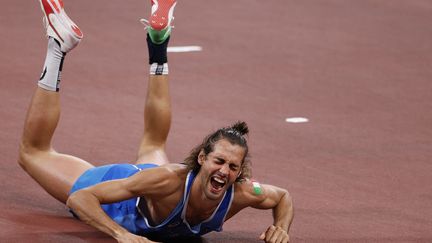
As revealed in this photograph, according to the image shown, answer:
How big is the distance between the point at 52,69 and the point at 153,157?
0.69 metres

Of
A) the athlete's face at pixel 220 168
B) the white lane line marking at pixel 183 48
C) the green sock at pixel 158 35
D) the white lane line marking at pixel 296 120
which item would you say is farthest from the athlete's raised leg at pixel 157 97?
the white lane line marking at pixel 183 48

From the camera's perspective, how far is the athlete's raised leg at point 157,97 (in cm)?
585

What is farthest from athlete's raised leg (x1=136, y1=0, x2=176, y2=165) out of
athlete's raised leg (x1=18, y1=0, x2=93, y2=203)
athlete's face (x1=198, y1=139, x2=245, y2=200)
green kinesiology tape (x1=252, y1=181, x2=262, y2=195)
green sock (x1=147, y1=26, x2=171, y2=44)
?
athlete's face (x1=198, y1=139, x2=245, y2=200)

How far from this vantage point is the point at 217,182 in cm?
479

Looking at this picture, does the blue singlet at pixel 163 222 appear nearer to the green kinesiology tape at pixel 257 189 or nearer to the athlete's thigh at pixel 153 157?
the green kinesiology tape at pixel 257 189

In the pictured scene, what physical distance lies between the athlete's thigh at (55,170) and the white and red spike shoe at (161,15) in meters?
0.87

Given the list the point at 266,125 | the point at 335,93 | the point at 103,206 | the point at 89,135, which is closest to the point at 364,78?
the point at 335,93

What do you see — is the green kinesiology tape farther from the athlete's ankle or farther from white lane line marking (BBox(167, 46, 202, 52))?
white lane line marking (BBox(167, 46, 202, 52))

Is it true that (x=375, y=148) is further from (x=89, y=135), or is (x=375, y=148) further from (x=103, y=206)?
(x=103, y=206)

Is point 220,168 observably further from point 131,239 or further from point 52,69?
point 52,69

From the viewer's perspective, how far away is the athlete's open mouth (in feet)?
15.6

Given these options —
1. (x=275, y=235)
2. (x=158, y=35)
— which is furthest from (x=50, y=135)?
(x=275, y=235)

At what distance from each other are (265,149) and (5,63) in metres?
2.43

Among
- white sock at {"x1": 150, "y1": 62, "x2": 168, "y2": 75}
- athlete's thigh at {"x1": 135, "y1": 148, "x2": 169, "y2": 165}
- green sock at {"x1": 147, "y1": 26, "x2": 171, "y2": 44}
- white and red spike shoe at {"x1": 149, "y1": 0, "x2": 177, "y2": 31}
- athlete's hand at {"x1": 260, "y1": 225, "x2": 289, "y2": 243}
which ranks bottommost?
athlete's hand at {"x1": 260, "y1": 225, "x2": 289, "y2": 243}
